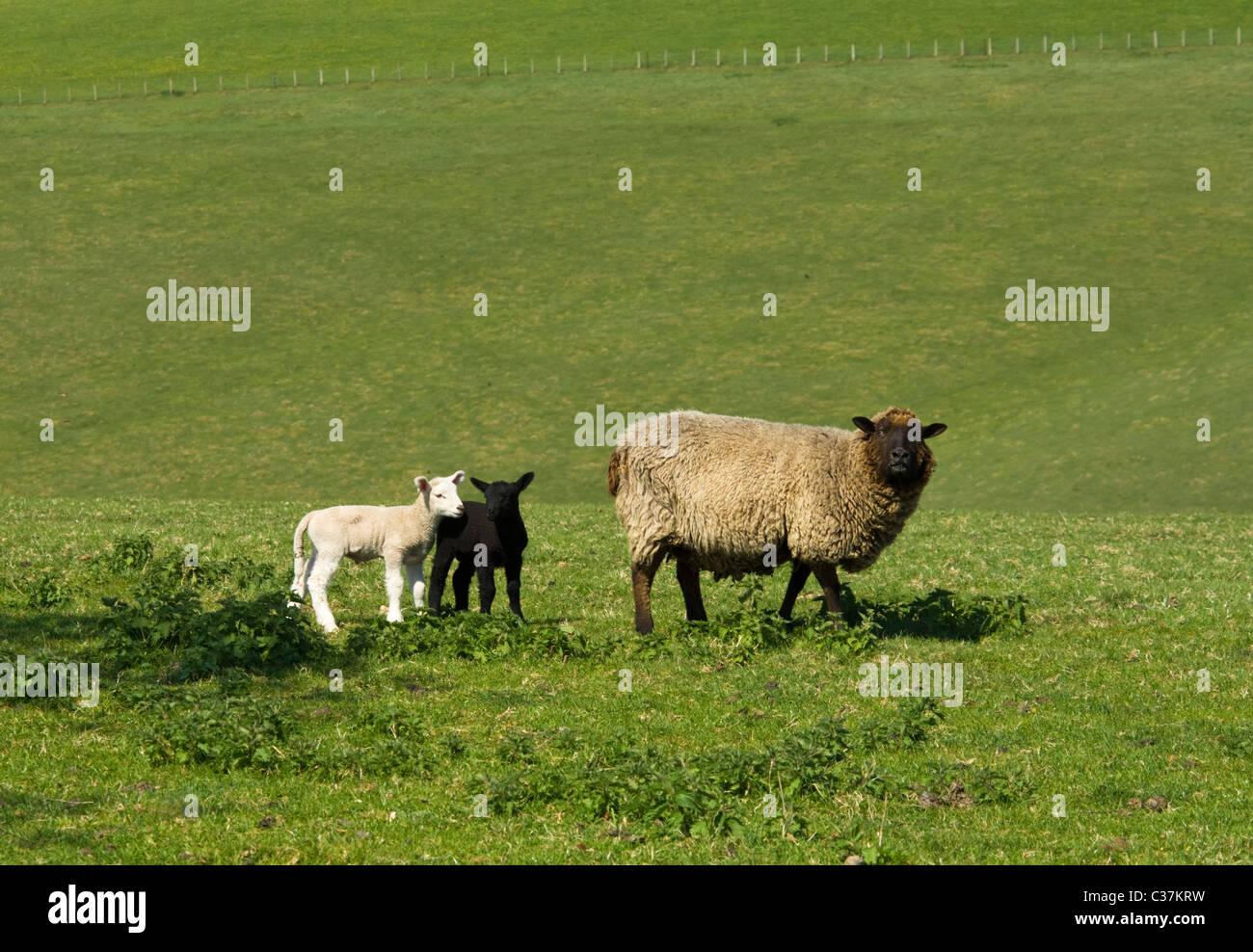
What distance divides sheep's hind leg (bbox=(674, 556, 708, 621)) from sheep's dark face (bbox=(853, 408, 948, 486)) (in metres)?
2.71

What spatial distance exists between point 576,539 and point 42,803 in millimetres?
15972

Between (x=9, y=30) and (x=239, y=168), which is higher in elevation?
(x=9, y=30)

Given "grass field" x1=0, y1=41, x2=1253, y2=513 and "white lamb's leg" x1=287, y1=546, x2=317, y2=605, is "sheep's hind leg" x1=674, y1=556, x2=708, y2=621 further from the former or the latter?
"grass field" x1=0, y1=41, x2=1253, y2=513

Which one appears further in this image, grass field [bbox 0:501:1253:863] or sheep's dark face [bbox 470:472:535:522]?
sheep's dark face [bbox 470:472:535:522]

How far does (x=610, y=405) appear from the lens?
52.2 metres

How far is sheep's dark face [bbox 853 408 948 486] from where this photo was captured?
656 inches

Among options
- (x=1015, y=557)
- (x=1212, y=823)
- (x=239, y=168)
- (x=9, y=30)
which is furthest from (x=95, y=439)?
(x=9, y=30)

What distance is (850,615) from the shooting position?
688 inches

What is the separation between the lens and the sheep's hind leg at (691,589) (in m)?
18.0

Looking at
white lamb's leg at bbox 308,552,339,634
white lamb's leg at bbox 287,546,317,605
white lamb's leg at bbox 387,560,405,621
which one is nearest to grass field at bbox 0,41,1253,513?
white lamb's leg at bbox 287,546,317,605

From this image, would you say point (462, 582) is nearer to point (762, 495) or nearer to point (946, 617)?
point (762, 495)

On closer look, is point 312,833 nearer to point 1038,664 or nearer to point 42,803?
point 42,803

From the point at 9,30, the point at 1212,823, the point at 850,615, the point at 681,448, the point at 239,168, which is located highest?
the point at 9,30

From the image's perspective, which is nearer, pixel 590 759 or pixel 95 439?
pixel 590 759
